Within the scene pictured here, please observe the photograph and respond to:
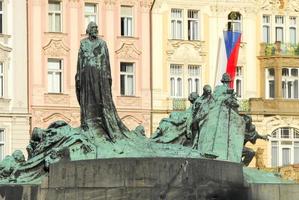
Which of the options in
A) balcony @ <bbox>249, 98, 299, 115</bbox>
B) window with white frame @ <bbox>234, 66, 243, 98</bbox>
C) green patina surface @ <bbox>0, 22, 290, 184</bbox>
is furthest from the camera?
window with white frame @ <bbox>234, 66, 243, 98</bbox>

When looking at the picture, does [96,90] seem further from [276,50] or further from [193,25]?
[276,50]

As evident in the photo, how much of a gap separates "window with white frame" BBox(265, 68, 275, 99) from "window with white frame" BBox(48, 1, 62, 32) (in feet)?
34.4

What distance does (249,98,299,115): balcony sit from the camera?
56562 mm

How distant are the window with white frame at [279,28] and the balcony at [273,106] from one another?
10.4 feet

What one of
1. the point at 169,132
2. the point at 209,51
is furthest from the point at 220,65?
the point at 169,132

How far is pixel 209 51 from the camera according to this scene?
5656 centimetres

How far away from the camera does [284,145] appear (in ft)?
187

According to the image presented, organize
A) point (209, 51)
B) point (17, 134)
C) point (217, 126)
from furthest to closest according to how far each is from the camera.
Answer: point (209, 51) < point (17, 134) < point (217, 126)

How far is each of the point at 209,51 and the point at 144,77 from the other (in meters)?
3.54

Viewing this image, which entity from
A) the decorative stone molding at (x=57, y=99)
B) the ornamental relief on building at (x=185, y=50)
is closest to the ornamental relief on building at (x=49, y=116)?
the decorative stone molding at (x=57, y=99)

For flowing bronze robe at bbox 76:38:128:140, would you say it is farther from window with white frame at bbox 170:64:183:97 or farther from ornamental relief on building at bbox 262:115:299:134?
ornamental relief on building at bbox 262:115:299:134

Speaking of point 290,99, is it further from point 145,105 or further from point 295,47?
point 145,105

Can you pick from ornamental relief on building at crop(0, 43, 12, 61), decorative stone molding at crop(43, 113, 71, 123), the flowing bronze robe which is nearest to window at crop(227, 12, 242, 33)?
decorative stone molding at crop(43, 113, 71, 123)

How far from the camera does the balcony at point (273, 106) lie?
5656 cm
